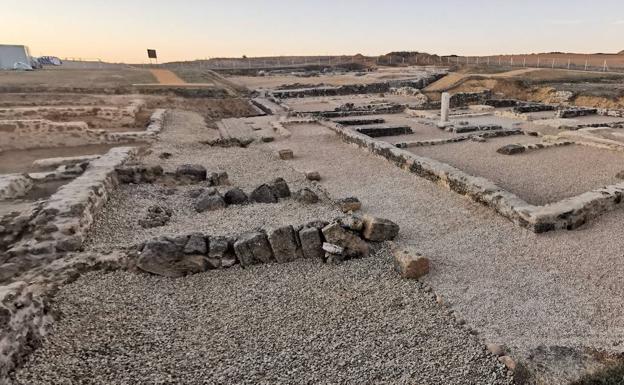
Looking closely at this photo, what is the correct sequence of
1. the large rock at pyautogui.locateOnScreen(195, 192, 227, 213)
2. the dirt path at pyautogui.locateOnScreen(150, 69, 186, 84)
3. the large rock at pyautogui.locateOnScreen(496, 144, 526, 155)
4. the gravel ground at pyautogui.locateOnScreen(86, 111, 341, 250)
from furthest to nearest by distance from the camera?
1. the dirt path at pyautogui.locateOnScreen(150, 69, 186, 84)
2. the large rock at pyautogui.locateOnScreen(496, 144, 526, 155)
3. the large rock at pyautogui.locateOnScreen(195, 192, 227, 213)
4. the gravel ground at pyautogui.locateOnScreen(86, 111, 341, 250)

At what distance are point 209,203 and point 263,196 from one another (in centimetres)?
113

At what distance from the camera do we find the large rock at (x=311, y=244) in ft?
20.0

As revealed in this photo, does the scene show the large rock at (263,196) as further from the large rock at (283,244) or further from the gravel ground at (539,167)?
the gravel ground at (539,167)

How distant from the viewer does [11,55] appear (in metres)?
46.4

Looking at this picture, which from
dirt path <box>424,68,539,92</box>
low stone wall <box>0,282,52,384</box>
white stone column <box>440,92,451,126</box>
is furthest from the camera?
dirt path <box>424,68,539,92</box>

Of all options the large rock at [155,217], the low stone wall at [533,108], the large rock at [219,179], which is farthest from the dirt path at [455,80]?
the large rock at [155,217]

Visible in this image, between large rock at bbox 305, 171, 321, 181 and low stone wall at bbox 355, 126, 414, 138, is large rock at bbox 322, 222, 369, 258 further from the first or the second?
low stone wall at bbox 355, 126, 414, 138

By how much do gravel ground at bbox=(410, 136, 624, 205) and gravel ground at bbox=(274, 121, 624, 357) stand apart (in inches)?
61.6

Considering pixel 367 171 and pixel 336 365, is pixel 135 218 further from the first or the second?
pixel 367 171

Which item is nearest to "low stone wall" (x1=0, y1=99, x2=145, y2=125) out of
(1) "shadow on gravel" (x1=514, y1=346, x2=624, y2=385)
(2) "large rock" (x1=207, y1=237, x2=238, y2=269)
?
(2) "large rock" (x1=207, y1=237, x2=238, y2=269)

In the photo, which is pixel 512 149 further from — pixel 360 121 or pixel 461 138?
pixel 360 121

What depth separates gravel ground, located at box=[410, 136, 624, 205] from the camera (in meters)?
8.82

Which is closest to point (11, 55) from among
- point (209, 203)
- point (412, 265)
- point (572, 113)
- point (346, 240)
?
point (209, 203)

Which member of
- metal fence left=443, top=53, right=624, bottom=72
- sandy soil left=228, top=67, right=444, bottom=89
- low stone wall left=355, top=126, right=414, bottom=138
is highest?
metal fence left=443, top=53, right=624, bottom=72
